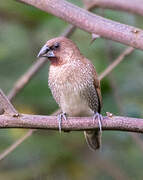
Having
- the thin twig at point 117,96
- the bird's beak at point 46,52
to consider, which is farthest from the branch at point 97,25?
the thin twig at point 117,96

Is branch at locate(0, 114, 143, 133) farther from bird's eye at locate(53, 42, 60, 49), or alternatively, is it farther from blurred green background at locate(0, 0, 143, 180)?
blurred green background at locate(0, 0, 143, 180)

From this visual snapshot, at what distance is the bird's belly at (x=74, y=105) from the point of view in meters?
4.12

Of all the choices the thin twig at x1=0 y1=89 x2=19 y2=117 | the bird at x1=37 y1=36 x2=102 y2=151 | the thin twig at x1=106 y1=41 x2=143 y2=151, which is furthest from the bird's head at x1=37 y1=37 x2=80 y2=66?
the thin twig at x1=0 y1=89 x2=19 y2=117

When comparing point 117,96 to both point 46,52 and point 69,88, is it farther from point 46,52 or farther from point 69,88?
point 46,52

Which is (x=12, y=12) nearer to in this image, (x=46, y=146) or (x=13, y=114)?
(x=46, y=146)

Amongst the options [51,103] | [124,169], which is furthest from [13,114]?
[124,169]

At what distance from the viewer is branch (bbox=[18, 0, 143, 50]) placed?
347 cm

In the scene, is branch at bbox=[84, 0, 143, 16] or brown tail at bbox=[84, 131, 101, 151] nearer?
branch at bbox=[84, 0, 143, 16]

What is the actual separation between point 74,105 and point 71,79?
22 cm

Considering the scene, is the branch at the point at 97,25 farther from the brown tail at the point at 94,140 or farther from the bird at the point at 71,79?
the brown tail at the point at 94,140

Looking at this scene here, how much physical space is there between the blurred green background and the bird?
49 cm

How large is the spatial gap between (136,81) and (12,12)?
1309 millimetres

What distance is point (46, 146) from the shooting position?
4.91 meters

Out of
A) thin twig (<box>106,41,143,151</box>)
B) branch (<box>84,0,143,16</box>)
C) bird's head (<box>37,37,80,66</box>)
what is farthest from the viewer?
thin twig (<box>106,41,143,151</box>)
